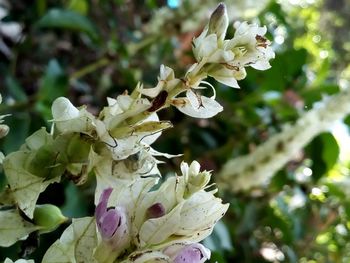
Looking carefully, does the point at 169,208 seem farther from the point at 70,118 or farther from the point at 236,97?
the point at 236,97

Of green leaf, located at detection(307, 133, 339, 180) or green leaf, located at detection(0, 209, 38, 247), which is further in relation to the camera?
green leaf, located at detection(307, 133, 339, 180)

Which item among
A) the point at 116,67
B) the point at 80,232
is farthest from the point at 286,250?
the point at 80,232

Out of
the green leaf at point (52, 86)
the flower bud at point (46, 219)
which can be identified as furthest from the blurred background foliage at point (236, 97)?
the flower bud at point (46, 219)

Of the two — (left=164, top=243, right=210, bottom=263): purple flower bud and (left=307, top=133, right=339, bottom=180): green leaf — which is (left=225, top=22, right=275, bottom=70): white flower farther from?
(left=307, top=133, right=339, bottom=180): green leaf

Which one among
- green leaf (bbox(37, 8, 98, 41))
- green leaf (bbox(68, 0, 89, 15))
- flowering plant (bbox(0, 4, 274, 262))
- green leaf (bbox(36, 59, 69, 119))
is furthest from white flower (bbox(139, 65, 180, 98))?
green leaf (bbox(68, 0, 89, 15))

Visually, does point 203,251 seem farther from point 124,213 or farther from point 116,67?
point 116,67
